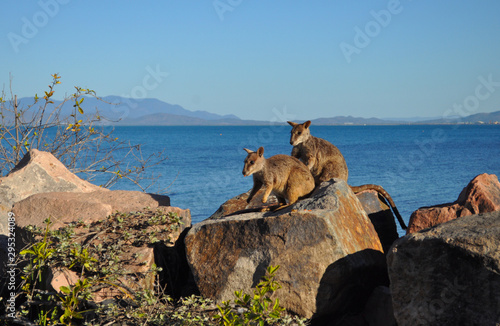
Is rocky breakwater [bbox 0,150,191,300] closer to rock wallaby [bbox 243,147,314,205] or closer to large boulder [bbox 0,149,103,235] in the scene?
large boulder [bbox 0,149,103,235]

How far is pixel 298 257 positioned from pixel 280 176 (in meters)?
2.24

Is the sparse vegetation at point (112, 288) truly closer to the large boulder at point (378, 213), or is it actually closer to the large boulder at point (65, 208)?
the large boulder at point (65, 208)

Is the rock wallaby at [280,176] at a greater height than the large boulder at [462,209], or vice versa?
the rock wallaby at [280,176]

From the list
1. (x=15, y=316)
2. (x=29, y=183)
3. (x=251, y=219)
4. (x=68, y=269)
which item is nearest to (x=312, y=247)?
(x=251, y=219)

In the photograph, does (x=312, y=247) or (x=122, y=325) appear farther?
(x=312, y=247)

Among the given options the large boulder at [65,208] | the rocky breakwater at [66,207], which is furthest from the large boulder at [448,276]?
the large boulder at [65,208]

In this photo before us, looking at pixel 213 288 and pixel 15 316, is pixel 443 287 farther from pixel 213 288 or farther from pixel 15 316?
pixel 15 316

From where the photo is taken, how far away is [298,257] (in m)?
5.26

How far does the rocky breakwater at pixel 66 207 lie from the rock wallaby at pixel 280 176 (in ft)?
4.07

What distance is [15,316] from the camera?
5270 mm

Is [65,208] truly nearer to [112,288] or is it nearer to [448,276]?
[112,288]

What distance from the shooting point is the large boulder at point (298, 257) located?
17.1ft

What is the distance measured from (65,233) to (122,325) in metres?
1.55

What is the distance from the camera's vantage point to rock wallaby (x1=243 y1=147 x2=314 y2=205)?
24.0 feet
